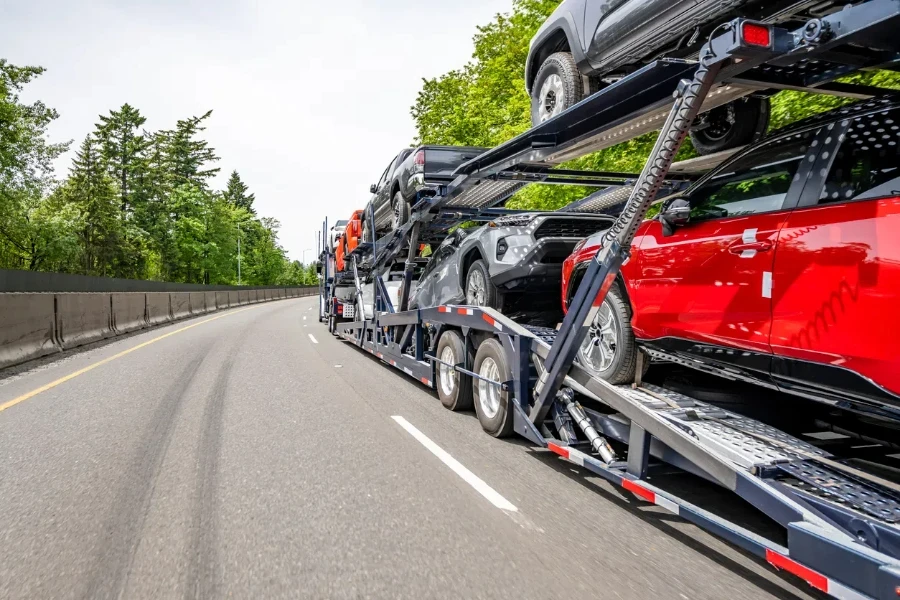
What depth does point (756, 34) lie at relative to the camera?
9.76 feet

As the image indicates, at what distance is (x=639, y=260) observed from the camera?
4434mm

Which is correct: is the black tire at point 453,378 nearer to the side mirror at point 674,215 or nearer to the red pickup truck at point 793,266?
the red pickup truck at point 793,266

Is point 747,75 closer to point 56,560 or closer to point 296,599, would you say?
point 296,599

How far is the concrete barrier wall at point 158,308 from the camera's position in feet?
68.4

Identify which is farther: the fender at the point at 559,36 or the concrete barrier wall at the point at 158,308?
the concrete barrier wall at the point at 158,308

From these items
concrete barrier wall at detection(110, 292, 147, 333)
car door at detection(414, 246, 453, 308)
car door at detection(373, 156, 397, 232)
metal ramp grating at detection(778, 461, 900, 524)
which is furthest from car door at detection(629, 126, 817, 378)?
concrete barrier wall at detection(110, 292, 147, 333)

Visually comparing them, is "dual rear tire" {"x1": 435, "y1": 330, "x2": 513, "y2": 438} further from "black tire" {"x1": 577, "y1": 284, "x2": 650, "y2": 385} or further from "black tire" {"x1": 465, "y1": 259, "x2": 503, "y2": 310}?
"black tire" {"x1": 577, "y1": 284, "x2": 650, "y2": 385}

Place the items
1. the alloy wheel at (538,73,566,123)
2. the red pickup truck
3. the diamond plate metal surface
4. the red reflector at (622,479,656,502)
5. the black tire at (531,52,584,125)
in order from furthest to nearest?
the diamond plate metal surface < the alloy wheel at (538,73,566,123) < the black tire at (531,52,584,125) < the red reflector at (622,479,656,502) < the red pickup truck

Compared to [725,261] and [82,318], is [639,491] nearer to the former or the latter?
[725,261]

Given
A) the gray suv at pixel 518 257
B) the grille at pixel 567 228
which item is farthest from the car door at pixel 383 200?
the grille at pixel 567 228

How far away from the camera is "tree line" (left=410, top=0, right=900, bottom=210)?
12.9 meters

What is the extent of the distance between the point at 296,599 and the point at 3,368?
32.9 ft

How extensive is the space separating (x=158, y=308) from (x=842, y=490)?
2252cm

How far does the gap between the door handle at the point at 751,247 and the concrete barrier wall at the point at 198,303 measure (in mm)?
26725
